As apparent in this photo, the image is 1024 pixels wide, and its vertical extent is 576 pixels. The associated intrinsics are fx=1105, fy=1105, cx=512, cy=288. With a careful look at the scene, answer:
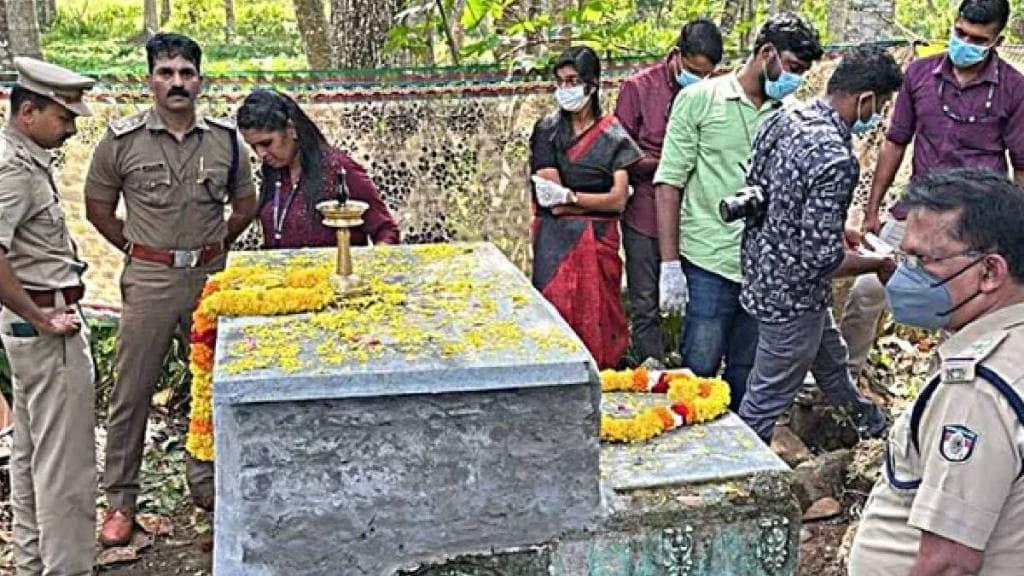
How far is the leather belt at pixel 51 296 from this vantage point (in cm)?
385

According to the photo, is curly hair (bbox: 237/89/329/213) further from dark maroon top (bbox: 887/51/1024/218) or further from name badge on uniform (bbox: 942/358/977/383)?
name badge on uniform (bbox: 942/358/977/383)

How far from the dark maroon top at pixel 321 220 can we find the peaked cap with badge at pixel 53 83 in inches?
32.8

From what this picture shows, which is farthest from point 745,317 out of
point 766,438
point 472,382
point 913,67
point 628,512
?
point 472,382

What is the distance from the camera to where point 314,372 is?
2389 millimetres

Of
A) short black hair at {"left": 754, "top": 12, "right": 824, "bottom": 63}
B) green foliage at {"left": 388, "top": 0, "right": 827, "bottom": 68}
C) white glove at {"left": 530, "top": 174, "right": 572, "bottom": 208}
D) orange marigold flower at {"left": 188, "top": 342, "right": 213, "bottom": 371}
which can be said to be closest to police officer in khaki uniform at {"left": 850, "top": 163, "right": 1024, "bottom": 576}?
orange marigold flower at {"left": 188, "top": 342, "right": 213, "bottom": 371}

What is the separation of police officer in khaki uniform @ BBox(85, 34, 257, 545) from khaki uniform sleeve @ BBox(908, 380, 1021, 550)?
3203 mm

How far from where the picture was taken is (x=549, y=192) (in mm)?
4910

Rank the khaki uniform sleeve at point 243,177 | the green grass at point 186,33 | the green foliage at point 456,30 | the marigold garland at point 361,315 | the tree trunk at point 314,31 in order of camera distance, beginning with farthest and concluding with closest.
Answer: the green grass at point 186,33 → the tree trunk at point 314,31 → the green foliage at point 456,30 → the khaki uniform sleeve at point 243,177 → the marigold garland at point 361,315

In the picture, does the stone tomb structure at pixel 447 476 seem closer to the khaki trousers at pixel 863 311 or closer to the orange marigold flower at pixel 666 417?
the orange marigold flower at pixel 666 417

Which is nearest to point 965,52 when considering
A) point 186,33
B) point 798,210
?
point 798,210

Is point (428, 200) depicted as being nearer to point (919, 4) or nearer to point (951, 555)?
point (951, 555)

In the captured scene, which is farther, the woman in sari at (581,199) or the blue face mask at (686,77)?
the blue face mask at (686,77)

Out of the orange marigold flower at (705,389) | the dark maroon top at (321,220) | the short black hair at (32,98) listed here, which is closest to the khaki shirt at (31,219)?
the short black hair at (32,98)

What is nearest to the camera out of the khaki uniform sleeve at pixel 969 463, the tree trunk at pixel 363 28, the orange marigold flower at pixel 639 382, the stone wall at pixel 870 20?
the khaki uniform sleeve at pixel 969 463
